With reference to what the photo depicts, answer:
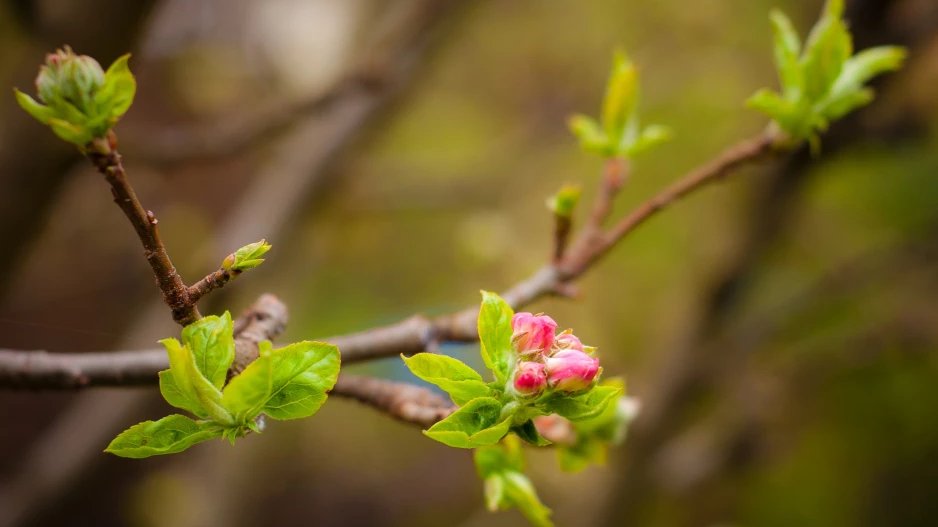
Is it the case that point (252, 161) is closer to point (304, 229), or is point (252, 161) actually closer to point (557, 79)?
point (304, 229)

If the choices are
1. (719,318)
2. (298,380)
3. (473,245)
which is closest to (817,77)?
(298,380)

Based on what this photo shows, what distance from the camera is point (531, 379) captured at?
0.45 meters

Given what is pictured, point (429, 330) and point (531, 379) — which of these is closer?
point (531, 379)

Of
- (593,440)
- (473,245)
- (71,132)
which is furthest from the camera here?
(473,245)

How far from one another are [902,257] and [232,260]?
185 cm

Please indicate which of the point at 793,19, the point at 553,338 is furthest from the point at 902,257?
the point at 553,338

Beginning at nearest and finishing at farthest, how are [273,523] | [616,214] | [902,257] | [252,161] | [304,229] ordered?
[902,257] < [304,229] < [616,214] < [273,523] < [252,161]

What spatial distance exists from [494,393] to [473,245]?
1635 millimetres

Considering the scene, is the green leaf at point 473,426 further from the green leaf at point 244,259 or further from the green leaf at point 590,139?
the green leaf at point 590,139

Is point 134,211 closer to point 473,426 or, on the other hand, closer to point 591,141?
point 473,426

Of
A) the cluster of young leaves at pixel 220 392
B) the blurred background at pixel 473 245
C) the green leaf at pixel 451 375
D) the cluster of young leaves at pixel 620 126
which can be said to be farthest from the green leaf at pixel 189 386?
the blurred background at pixel 473 245

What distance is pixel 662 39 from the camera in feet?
7.99

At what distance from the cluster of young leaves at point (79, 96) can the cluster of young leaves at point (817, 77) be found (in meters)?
0.54

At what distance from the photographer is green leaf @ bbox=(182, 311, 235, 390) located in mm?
448
